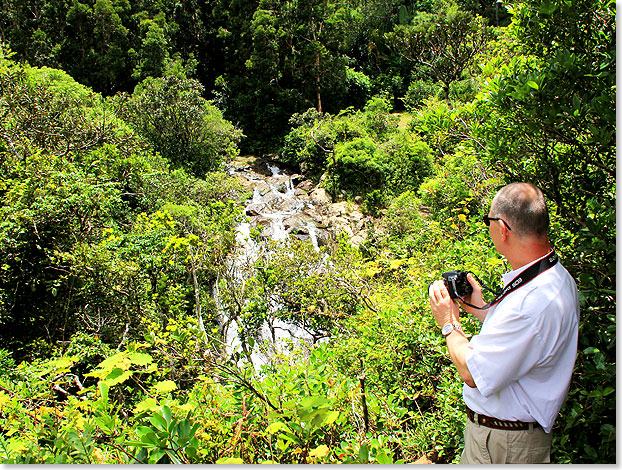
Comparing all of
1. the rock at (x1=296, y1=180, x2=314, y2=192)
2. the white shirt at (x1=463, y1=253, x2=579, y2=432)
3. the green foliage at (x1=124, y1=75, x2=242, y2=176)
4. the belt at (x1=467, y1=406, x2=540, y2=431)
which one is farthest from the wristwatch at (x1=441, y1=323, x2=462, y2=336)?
the rock at (x1=296, y1=180, x2=314, y2=192)

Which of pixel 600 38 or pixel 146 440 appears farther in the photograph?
pixel 600 38

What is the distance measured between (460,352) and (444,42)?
73.6 ft

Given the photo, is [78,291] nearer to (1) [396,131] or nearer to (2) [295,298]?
(2) [295,298]

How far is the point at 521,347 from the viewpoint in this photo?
129 centimetres

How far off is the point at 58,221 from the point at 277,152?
46.6 ft

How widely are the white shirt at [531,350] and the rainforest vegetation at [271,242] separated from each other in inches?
13.2

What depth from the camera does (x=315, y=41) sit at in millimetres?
19094

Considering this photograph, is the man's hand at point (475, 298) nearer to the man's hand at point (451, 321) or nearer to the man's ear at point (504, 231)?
the man's hand at point (451, 321)

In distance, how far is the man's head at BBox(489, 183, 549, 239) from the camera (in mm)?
1432

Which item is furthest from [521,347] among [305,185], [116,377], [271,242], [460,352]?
[305,185]

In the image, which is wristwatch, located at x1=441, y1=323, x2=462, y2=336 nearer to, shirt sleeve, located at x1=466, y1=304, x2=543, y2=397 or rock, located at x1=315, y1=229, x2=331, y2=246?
shirt sleeve, located at x1=466, y1=304, x2=543, y2=397

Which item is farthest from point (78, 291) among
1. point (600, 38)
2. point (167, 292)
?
point (600, 38)

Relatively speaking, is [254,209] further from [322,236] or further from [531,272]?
[531,272]

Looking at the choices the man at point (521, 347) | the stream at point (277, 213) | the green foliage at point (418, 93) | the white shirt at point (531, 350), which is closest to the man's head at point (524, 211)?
the man at point (521, 347)
